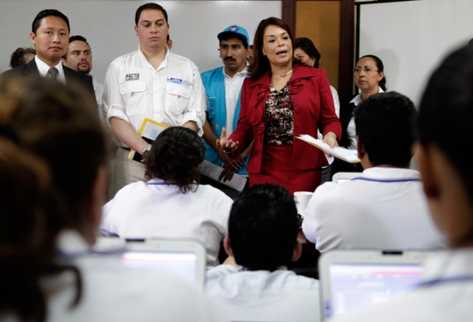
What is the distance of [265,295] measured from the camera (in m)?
1.51

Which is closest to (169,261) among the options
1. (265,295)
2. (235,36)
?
(265,295)

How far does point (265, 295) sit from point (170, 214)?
69 cm

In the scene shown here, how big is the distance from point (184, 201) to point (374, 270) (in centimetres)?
90

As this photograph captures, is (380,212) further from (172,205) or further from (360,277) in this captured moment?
(172,205)

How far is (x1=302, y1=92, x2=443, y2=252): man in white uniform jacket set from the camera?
6.04ft

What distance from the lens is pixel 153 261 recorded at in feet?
4.87

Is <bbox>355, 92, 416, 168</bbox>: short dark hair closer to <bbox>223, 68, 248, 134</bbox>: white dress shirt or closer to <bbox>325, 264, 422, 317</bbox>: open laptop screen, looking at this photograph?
<bbox>325, 264, 422, 317</bbox>: open laptop screen

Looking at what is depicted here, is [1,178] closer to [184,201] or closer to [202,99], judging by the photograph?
[184,201]

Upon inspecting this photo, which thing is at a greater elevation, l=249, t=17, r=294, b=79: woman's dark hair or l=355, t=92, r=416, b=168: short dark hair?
l=249, t=17, r=294, b=79: woman's dark hair

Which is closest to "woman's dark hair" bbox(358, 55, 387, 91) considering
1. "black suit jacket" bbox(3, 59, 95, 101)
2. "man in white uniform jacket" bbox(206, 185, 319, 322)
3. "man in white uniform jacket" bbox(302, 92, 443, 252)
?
"black suit jacket" bbox(3, 59, 95, 101)

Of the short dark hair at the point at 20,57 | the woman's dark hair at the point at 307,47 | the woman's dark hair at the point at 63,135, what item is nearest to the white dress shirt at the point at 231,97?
the woman's dark hair at the point at 307,47

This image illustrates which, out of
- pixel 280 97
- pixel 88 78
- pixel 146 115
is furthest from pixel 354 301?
pixel 88 78

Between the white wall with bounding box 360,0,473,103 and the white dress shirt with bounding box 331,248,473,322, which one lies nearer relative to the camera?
the white dress shirt with bounding box 331,248,473,322

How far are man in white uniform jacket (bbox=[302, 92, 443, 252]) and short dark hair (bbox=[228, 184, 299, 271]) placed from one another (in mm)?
235
